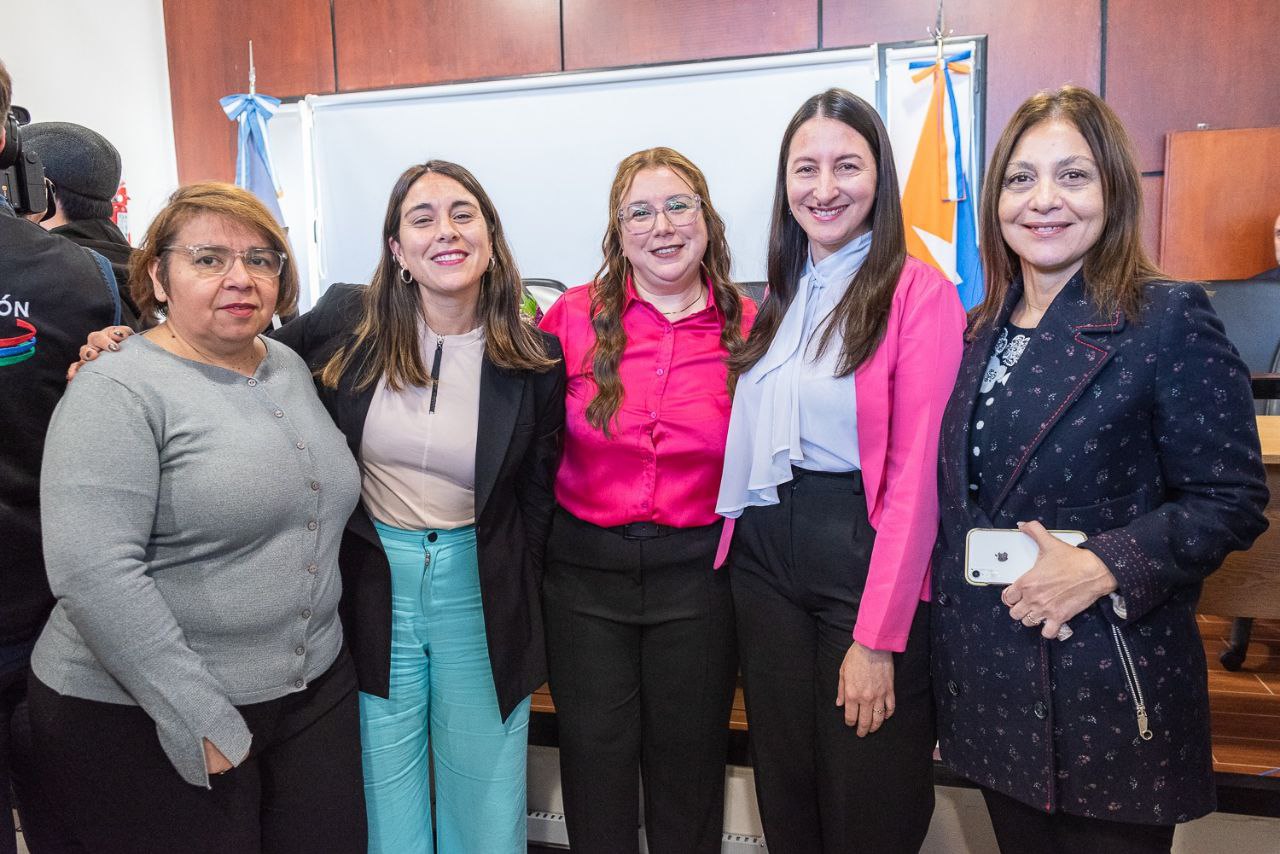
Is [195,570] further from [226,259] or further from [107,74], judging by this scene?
[107,74]

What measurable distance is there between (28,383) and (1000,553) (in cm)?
157

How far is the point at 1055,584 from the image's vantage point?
3.75 ft

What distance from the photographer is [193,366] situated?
1.30 m

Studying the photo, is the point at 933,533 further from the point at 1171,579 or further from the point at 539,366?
the point at 539,366

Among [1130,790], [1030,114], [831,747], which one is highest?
[1030,114]

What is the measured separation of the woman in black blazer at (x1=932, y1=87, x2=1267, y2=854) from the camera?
110cm

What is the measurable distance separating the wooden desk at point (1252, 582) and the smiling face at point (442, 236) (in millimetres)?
1964

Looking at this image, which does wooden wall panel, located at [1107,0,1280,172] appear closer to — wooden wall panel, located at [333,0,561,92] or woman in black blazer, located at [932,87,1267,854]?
wooden wall panel, located at [333,0,561,92]

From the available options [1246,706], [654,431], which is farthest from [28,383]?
[1246,706]

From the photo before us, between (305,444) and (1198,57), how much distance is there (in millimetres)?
4913

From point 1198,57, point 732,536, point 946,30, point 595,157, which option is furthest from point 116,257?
point 1198,57

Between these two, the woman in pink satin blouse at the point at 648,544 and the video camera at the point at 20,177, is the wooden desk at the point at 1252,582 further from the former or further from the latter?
the video camera at the point at 20,177

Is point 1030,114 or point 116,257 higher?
point 1030,114

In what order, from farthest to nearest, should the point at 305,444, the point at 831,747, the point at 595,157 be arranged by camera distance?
the point at 595,157 < the point at 831,747 < the point at 305,444
